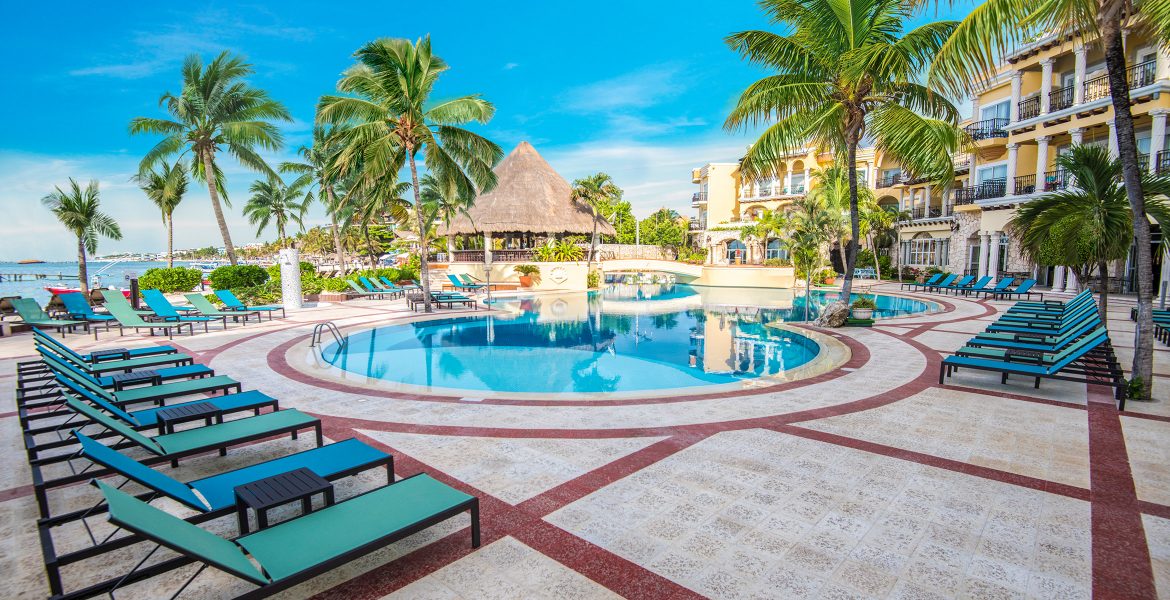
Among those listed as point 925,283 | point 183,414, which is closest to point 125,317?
point 183,414

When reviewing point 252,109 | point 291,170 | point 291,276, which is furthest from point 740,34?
point 291,170

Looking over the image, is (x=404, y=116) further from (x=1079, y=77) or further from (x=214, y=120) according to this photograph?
(x=1079, y=77)

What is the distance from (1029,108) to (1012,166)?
8.78 feet

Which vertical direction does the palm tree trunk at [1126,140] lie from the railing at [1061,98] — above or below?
below

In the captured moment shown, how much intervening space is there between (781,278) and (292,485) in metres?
30.8

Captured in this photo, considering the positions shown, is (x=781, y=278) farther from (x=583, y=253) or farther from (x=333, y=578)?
(x=333, y=578)

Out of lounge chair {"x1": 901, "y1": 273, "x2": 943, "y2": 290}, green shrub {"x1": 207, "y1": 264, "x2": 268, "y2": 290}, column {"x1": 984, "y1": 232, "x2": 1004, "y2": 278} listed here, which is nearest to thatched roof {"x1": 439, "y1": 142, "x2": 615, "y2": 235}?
green shrub {"x1": 207, "y1": 264, "x2": 268, "y2": 290}

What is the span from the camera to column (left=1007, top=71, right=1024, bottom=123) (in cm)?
2545

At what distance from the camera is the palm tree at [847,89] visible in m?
11.2

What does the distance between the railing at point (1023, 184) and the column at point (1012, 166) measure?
0.05 meters

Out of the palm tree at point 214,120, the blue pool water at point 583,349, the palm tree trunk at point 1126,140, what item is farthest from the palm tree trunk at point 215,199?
the palm tree trunk at point 1126,140

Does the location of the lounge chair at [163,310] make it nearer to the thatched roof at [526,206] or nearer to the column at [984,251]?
the thatched roof at [526,206]

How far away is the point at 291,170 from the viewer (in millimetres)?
35406

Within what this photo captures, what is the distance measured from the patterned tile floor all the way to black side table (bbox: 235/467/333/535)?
41 cm
